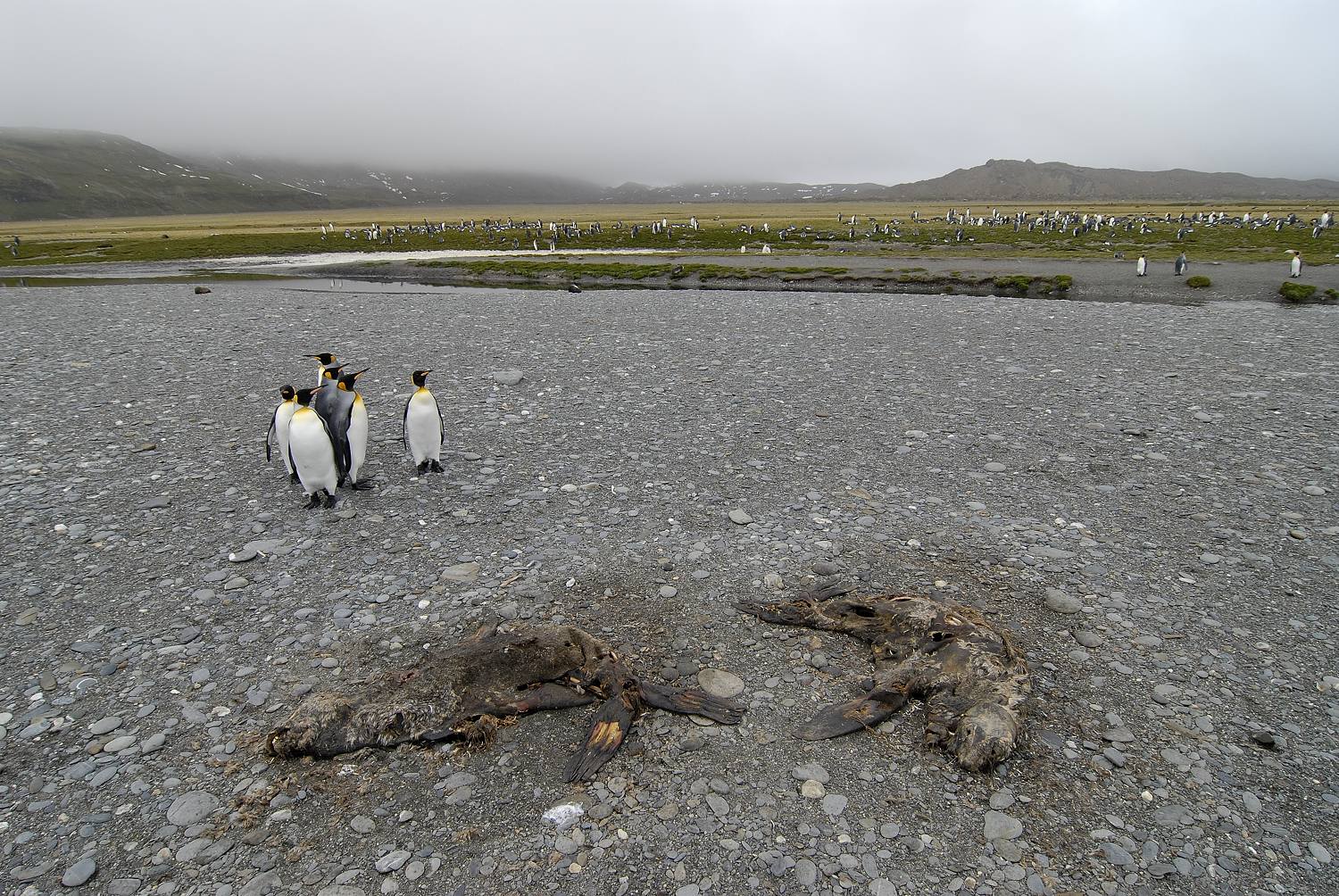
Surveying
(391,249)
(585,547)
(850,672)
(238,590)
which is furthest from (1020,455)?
(391,249)

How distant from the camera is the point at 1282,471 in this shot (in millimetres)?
7500

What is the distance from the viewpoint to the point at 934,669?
172 inches

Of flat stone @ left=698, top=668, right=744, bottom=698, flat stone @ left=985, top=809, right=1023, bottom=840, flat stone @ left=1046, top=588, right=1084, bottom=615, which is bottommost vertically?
flat stone @ left=985, top=809, right=1023, bottom=840

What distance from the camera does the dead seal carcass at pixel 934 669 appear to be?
12.7ft

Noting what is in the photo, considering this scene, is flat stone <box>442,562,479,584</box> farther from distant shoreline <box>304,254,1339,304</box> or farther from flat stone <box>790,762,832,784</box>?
distant shoreline <box>304,254,1339,304</box>

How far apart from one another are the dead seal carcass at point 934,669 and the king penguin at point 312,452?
4603mm

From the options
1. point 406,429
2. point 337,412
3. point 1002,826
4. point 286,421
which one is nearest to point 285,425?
point 286,421

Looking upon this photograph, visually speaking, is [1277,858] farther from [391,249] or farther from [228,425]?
[391,249]

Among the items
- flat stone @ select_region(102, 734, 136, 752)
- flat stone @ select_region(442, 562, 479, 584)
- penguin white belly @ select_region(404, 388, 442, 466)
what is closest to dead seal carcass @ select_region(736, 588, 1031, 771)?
flat stone @ select_region(442, 562, 479, 584)

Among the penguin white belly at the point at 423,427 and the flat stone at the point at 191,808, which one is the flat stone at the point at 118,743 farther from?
the penguin white belly at the point at 423,427

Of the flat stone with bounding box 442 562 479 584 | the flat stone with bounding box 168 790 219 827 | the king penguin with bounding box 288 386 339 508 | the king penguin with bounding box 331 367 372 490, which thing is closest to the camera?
the flat stone with bounding box 168 790 219 827

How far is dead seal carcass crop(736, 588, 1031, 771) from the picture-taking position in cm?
388

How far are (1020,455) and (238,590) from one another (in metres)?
8.34

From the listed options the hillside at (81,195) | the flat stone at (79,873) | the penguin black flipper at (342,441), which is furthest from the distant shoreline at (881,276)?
the hillside at (81,195)
